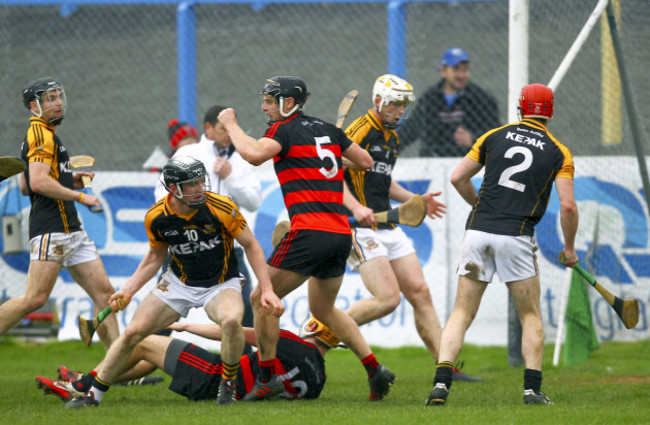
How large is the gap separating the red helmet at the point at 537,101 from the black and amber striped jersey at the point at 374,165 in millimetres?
1427

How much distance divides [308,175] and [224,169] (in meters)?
1.99

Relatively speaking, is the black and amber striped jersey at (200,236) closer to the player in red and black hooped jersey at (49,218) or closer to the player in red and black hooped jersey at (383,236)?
the player in red and black hooped jersey at (49,218)

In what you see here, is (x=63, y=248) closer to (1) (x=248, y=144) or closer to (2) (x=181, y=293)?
(2) (x=181, y=293)

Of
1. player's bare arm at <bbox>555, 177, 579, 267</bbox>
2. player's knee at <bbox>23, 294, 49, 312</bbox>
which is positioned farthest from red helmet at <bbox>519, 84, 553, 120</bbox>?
player's knee at <bbox>23, 294, 49, 312</bbox>

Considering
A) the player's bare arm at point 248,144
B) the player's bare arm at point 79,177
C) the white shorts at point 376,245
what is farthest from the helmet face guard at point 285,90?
the player's bare arm at point 79,177

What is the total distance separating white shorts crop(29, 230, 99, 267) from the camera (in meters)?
6.96

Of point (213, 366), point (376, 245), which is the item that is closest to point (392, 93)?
point (376, 245)

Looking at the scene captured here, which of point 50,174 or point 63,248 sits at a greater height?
point 50,174

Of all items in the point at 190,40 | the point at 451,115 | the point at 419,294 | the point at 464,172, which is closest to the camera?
the point at 464,172

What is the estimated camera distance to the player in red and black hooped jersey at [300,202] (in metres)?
6.10

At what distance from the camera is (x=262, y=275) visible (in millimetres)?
5980

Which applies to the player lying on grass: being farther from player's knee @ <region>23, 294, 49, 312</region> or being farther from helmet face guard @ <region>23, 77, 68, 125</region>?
helmet face guard @ <region>23, 77, 68, 125</region>

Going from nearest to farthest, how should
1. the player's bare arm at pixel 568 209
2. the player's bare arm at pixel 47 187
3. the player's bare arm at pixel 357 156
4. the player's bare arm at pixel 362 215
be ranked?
the player's bare arm at pixel 568 209, the player's bare arm at pixel 357 156, the player's bare arm at pixel 362 215, the player's bare arm at pixel 47 187

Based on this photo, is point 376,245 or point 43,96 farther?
point 376,245
